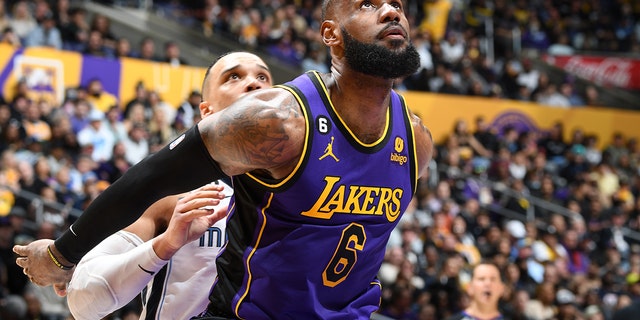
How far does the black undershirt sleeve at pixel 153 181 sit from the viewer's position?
10.1ft

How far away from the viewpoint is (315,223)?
319cm

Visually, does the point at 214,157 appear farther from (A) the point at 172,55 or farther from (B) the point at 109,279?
(A) the point at 172,55

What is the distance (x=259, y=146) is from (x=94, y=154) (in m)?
8.35

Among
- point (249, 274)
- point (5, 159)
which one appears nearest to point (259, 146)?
point (249, 274)

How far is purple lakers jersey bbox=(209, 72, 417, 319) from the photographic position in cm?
315

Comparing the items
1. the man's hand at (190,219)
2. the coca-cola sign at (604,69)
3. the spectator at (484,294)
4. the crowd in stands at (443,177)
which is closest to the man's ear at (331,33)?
the man's hand at (190,219)

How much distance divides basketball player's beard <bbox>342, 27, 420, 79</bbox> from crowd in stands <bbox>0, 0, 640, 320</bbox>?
556 centimetres

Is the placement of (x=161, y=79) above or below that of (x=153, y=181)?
below

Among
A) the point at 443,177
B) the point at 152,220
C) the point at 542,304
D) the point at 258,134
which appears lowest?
the point at 542,304

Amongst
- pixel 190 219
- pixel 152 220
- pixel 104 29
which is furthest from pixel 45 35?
pixel 190 219

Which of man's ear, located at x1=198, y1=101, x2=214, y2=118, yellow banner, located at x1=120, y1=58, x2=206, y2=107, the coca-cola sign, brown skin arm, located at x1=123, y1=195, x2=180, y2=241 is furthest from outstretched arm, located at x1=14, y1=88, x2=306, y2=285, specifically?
the coca-cola sign

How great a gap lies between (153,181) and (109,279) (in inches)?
32.7

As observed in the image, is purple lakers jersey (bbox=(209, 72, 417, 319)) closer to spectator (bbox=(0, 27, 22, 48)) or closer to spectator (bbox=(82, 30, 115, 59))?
spectator (bbox=(0, 27, 22, 48))

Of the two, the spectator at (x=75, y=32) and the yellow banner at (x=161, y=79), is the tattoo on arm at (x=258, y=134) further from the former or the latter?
the spectator at (x=75, y=32)
